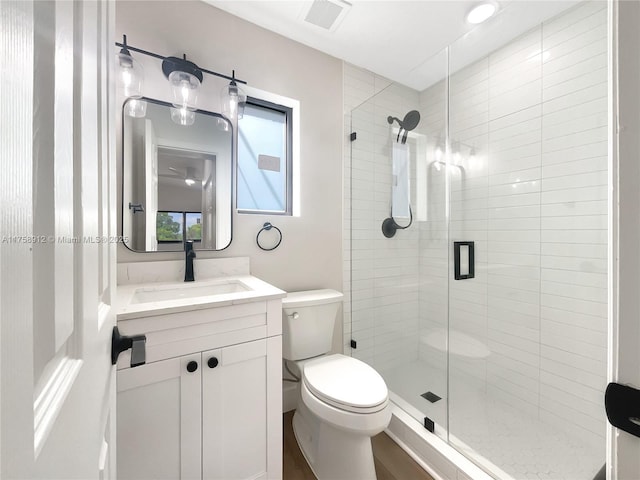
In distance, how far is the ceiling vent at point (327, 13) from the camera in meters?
1.38

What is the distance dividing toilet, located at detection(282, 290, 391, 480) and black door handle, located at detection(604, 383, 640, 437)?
0.85 meters

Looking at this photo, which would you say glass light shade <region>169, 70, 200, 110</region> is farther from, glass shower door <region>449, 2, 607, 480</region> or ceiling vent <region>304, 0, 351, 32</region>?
glass shower door <region>449, 2, 607, 480</region>

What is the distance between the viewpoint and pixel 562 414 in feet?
4.62

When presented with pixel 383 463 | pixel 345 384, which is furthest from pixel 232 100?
pixel 383 463

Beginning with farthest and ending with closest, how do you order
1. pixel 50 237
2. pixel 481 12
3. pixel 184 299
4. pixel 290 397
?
pixel 290 397
pixel 481 12
pixel 184 299
pixel 50 237

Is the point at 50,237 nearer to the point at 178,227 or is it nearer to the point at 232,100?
the point at 178,227

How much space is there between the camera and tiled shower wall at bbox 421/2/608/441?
1.32 meters

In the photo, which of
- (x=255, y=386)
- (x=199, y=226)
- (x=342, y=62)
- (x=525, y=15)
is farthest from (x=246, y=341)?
(x=525, y=15)

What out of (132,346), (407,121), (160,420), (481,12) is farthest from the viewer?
(407,121)

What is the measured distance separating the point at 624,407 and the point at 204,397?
107 cm

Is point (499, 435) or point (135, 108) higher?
point (135, 108)

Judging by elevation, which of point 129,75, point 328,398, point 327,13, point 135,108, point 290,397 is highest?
point 327,13

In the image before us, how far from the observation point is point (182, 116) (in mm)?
1329

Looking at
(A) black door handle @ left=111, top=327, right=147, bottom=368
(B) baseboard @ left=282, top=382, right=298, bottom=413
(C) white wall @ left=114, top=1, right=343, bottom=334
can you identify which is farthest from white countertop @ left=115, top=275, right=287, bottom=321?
(B) baseboard @ left=282, top=382, right=298, bottom=413
